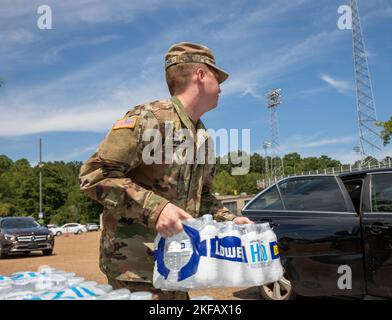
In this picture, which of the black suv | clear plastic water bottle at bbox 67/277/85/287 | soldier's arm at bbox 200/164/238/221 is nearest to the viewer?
clear plastic water bottle at bbox 67/277/85/287

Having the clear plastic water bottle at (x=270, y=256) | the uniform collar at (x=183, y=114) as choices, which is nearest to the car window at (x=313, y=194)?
the clear plastic water bottle at (x=270, y=256)

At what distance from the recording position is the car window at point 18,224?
16.9 m

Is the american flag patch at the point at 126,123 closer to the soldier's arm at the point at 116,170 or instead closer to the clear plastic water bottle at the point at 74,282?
the soldier's arm at the point at 116,170

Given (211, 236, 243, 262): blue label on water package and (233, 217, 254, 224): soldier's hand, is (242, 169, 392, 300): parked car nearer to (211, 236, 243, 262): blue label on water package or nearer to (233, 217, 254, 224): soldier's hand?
(233, 217, 254, 224): soldier's hand

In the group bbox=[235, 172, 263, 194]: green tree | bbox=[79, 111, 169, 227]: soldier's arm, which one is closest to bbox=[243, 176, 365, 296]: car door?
bbox=[79, 111, 169, 227]: soldier's arm

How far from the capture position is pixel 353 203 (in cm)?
502

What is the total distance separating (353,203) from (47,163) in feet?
285

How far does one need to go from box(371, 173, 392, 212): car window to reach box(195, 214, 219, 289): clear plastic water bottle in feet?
10.5

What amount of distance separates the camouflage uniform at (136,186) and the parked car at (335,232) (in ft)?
8.36

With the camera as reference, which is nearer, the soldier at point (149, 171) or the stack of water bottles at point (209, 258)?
the stack of water bottles at point (209, 258)

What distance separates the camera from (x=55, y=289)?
1585 mm

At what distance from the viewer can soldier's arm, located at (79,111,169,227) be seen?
2002mm
